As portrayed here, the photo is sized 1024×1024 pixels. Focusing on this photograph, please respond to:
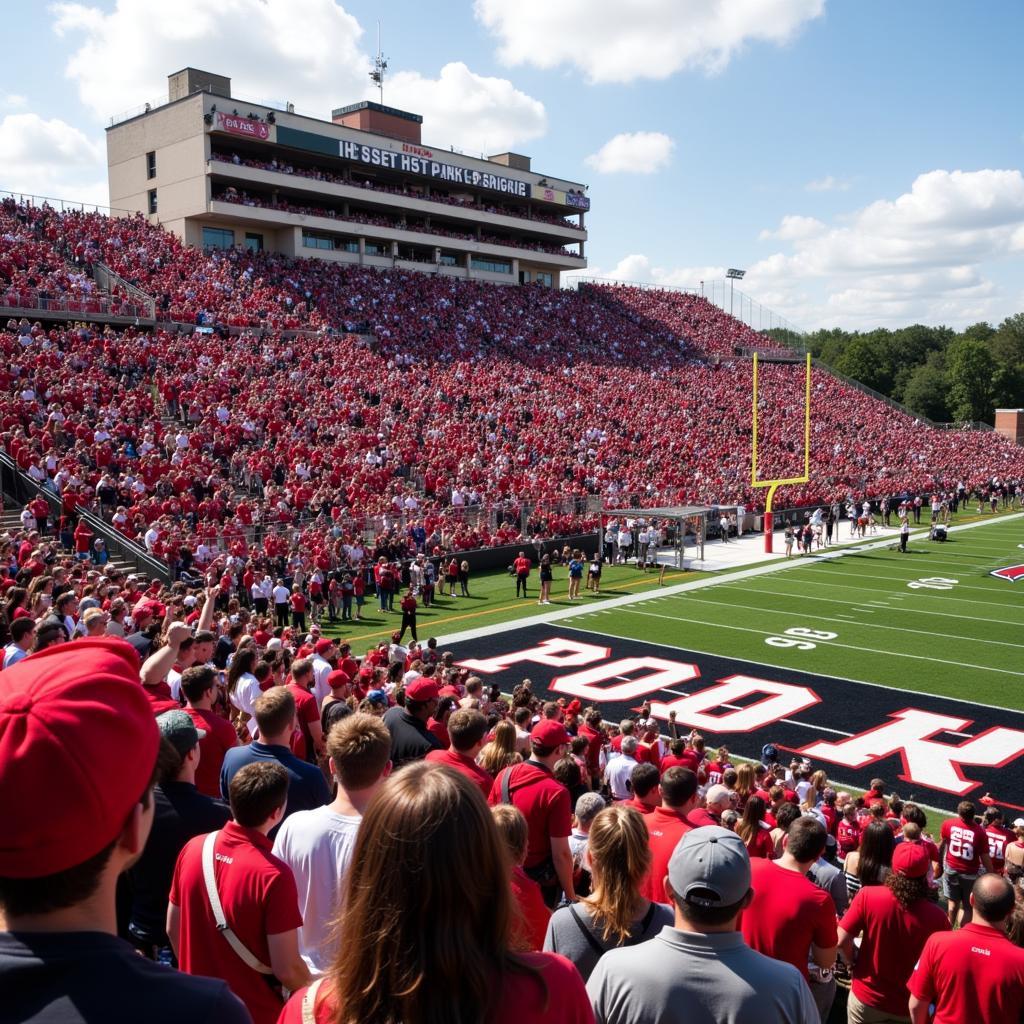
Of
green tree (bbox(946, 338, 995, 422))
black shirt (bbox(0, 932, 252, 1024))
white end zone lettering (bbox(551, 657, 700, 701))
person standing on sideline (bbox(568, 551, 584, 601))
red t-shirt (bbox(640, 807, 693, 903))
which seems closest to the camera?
black shirt (bbox(0, 932, 252, 1024))

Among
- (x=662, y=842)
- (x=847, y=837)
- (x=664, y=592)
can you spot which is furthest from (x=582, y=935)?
(x=664, y=592)

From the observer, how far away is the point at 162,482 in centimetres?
2055

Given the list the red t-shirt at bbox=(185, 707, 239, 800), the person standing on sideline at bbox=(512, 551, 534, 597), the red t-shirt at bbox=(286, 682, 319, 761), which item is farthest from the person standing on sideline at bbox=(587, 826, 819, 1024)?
the person standing on sideline at bbox=(512, 551, 534, 597)

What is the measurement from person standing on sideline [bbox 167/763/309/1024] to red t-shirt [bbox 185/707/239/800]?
1953 mm

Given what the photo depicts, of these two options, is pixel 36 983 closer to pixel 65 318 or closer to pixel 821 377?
pixel 65 318

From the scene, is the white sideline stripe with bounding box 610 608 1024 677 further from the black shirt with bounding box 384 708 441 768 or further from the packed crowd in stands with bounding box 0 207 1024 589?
the black shirt with bounding box 384 708 441 768

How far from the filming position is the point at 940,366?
90.4 meters

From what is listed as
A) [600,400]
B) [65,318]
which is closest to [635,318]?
[600,400]

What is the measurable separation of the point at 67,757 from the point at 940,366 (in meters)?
100

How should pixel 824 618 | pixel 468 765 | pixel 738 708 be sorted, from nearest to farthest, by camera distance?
1. pixel 468 765
2. pixel 738 708
3. pixel 824 618

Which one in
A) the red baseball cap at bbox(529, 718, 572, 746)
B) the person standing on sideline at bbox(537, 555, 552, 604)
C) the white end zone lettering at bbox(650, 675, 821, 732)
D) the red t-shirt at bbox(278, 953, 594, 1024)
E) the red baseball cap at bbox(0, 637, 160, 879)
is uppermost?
the red baseball cap at bbox(0, 637, 160, 879)

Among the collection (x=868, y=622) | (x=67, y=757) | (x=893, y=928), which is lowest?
(x=868, y=622)

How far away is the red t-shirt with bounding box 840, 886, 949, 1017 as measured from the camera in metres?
4.48

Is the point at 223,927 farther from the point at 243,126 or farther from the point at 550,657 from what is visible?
the point at 243,126
